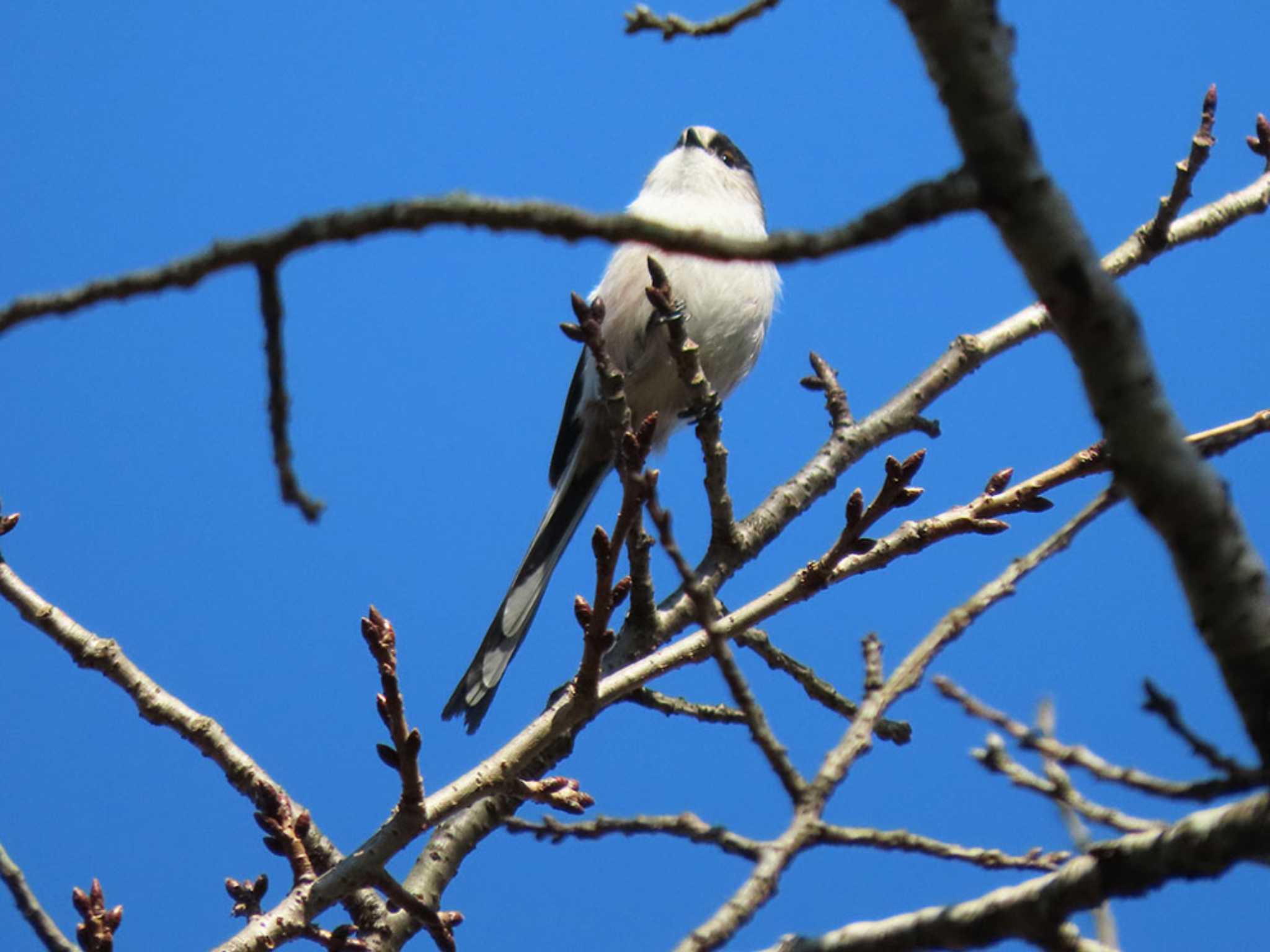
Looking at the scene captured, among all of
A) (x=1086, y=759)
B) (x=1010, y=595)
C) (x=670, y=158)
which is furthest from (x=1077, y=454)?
(x=670, y=158)

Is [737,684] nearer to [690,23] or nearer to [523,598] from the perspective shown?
[690,23]

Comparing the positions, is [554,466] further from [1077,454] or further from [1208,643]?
[1208,643]

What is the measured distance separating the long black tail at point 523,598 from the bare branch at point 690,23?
1.93 meters

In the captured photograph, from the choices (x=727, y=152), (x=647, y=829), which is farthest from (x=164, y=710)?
(x=727, y=152)

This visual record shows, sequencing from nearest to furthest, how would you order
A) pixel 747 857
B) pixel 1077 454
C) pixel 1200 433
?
pixel 747 857 → pixel 1200 433 → pixel 1077 454

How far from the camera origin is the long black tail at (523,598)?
3.77m

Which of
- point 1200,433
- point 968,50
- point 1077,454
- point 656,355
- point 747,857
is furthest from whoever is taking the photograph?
point 656,355

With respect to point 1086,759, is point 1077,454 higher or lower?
higher

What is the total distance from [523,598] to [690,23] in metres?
2.29

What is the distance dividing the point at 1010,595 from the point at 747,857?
0.55 meters

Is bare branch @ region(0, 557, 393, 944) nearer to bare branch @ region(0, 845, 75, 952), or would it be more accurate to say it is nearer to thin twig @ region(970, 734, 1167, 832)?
bare branch @ region(0, 845, 75, 952)

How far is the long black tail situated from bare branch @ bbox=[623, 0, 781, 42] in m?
1.93

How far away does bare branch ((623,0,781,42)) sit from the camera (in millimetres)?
2250

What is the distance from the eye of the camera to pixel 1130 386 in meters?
1.25
